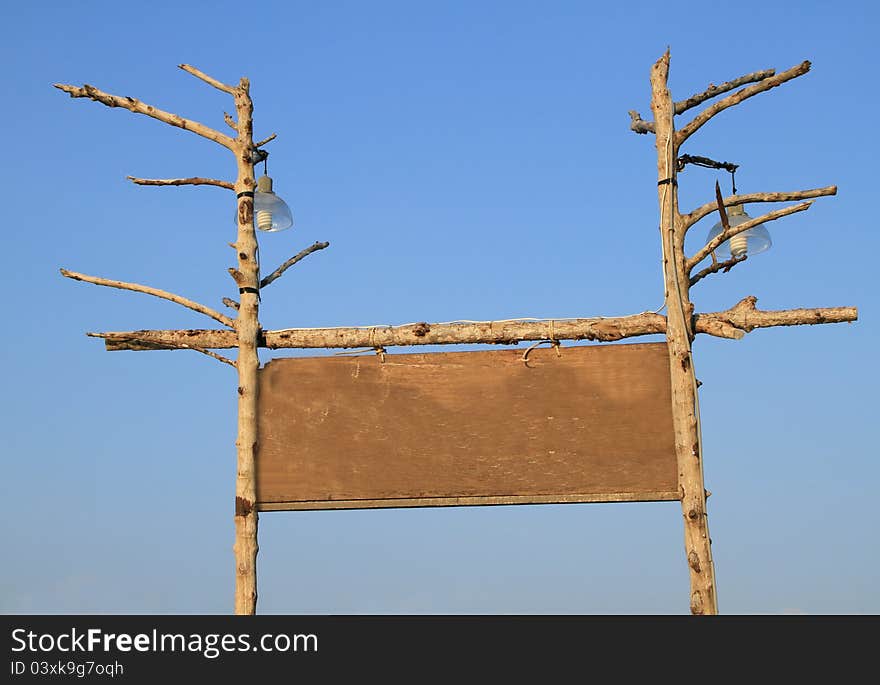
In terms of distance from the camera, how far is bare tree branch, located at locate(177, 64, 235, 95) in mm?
7762

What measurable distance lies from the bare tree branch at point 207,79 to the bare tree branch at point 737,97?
10.8ft

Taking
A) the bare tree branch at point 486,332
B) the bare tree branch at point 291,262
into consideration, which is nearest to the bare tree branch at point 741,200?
the bare tree branch at point 486,332

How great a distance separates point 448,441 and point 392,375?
62cm

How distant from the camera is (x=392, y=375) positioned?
729 centimetres

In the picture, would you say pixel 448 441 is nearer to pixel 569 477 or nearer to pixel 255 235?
pixel 569 477

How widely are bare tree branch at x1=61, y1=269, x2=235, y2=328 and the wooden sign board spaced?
0.59 metres

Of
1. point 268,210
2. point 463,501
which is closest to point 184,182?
point 268,210

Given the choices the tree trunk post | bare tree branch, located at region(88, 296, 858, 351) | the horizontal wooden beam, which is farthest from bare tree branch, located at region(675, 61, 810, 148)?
the tree trunk post

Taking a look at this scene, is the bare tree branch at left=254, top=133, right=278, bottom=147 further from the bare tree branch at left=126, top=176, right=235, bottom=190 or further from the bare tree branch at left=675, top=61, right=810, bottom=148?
the bare tree branch at left=675, top=61, right=810, bottom=148

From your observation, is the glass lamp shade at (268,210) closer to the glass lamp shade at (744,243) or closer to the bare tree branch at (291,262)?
the bare tree branch at (291,262)

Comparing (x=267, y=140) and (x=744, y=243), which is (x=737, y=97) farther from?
(x=267, y=140)

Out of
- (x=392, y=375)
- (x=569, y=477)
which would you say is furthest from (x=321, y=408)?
(x=569, y=477)
